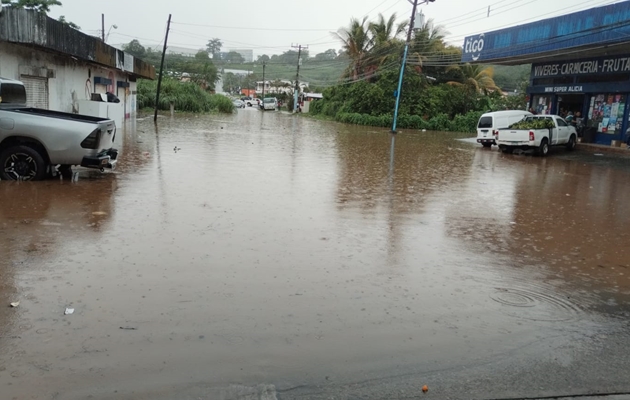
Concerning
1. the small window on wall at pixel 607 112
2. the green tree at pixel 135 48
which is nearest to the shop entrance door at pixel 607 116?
the small window on wall at pixel 607 112

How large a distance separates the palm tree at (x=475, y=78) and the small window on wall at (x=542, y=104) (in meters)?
18.6

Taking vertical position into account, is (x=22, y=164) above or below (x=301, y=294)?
above

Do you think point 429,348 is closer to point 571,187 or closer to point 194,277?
point 194,277

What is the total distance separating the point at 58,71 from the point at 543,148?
2040 centimetres

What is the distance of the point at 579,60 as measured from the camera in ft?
94.1

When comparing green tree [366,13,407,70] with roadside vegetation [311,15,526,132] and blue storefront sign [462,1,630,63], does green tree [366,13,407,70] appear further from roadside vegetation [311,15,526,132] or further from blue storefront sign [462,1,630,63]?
blue storefront sign [462,1,630,63]

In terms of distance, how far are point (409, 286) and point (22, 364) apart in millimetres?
3794

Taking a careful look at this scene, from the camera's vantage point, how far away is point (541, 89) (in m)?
31.9

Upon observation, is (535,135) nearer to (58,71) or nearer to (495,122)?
(495,122)

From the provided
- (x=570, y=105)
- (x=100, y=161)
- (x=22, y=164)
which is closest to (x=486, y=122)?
(x=570, y=105)

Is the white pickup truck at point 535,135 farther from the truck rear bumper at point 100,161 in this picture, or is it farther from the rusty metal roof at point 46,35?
the rusty metal roof at point 46,35

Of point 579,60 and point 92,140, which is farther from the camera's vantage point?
point 579,60

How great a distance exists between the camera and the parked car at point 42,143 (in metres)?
10.3

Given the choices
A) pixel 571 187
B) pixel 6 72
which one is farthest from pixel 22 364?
pixel 6 72
